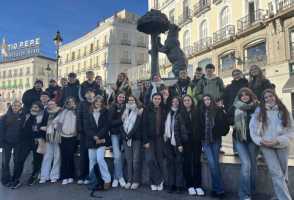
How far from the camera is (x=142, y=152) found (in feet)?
19.0

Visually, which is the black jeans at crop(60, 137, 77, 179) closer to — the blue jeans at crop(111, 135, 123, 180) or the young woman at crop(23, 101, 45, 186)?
the young woman at crop(23, 101, 45, 186)

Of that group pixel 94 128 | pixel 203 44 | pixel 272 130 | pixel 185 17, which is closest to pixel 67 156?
pixel 94 128

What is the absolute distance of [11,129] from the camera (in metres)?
6.21

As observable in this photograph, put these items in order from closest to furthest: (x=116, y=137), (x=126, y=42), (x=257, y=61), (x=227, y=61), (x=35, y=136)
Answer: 1. (x=116, y=137)
2. (x=35, y=136)
3. (x=257, y=61)
4. (x=227, y=61)
5. (x=126, y=42)

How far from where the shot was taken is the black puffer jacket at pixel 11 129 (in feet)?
20.3

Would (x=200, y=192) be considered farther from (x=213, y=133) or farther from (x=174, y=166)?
Result: (x=213, y=133)

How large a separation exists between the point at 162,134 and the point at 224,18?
25.4 meters

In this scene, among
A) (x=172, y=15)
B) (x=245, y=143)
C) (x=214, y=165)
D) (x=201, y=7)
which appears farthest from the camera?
(x=172, y=15)

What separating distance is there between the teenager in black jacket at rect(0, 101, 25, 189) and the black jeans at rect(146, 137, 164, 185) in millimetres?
2804

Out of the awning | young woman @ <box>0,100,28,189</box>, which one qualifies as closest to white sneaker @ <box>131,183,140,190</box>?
young woman @ <box>0,100,28,189</box>

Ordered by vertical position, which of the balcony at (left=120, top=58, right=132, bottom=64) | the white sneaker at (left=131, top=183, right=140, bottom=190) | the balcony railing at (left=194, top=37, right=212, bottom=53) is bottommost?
the white sneaker at (left=131, top=183, right=140, bottom=190)

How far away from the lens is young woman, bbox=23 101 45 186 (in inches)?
245

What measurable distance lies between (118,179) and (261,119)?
9.71 feet

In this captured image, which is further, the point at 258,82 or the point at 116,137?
the point at 116,137
